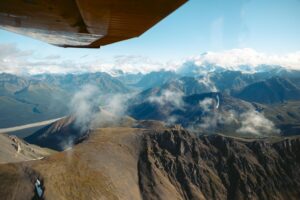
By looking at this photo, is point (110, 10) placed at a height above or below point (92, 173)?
above

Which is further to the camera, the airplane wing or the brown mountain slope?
the brown mountain slope

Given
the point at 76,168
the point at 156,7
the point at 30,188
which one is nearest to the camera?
the point at 156,7

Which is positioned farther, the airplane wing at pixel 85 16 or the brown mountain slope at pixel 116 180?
the brown mountain slope at pixel 116 180

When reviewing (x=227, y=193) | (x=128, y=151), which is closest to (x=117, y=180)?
(x=128, y=151)

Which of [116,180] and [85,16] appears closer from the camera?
[85,16]

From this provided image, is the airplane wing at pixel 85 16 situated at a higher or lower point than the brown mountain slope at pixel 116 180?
higher

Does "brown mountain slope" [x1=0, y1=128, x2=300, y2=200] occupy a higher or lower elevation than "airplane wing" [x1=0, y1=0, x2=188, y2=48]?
lower

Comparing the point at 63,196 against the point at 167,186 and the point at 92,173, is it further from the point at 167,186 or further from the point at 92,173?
the point at 167,186

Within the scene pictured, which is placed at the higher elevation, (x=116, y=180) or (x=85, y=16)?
(x=85, y=16)
